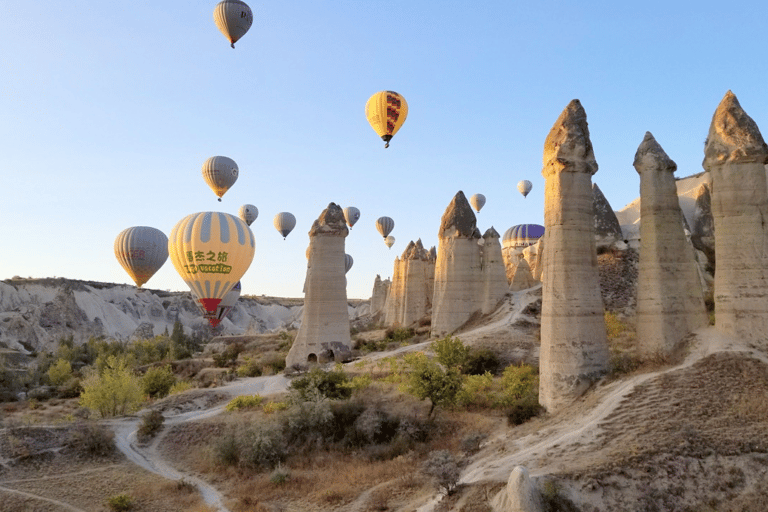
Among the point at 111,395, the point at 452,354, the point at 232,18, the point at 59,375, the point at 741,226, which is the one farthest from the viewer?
the point at 59,375

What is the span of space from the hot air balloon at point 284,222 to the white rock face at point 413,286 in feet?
83.4

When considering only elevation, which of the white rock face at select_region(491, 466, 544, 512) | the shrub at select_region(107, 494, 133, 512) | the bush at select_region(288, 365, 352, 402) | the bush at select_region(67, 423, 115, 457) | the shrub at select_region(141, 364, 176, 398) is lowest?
the shrub at select_region(107, 494, 133, 512)

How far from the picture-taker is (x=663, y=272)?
55.1 ft

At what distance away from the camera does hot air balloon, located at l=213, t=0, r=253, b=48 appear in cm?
3606

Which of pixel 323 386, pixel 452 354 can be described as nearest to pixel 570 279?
pixel 452 354

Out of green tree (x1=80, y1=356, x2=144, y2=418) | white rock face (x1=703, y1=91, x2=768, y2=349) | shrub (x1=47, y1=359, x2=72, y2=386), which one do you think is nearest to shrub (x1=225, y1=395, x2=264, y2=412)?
green tree (x1=80, y1=356, x2=144, y2=418)

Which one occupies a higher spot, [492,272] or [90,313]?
[492,272]

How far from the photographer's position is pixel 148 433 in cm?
2009

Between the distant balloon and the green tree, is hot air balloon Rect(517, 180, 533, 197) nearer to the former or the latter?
the distant balloon

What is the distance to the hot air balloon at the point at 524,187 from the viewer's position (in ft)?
263

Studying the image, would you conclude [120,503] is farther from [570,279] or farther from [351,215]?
[351,215]

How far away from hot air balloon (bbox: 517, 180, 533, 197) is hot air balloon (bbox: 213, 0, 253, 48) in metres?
53.5

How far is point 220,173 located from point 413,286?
19596 mm

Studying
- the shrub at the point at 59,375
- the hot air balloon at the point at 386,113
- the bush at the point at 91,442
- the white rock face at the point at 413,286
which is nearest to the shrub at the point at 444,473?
the bush at the point at 91,442
